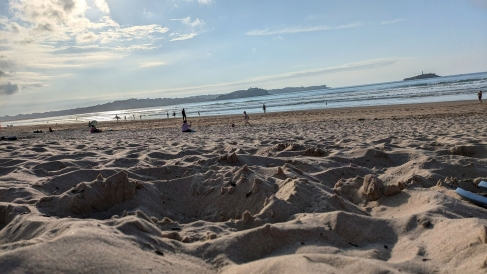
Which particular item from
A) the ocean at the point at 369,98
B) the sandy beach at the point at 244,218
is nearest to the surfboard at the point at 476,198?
the sandy beach at the point at 244,218

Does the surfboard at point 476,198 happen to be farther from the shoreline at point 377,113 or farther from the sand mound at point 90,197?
the shoreline at point 377,113

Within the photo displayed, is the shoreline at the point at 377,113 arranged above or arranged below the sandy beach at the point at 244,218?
below

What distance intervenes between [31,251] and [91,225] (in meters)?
0.45

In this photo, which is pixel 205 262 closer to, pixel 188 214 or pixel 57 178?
pixel 188 214

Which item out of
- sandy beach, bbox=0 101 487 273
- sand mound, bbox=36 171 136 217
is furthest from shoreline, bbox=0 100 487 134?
sand mound, bbox=36 171 136 217

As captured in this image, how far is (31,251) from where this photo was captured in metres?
1.58

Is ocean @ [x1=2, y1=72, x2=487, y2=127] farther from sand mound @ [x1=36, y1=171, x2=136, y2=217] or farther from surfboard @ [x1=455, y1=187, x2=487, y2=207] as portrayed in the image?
sand mound @ [x1=36, y1=171, x2=136, y2=217]

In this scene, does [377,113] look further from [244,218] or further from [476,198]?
[244,218]

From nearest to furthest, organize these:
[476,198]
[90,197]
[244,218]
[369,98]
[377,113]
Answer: [244,218], [476,198], [90,197], [377,113], [369,98]

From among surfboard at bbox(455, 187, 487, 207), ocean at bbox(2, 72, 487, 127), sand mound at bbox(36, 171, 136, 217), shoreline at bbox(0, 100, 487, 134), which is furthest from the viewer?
ocean at bbox(2, 72, 487, 127)

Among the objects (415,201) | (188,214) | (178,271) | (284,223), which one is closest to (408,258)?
(284,223)

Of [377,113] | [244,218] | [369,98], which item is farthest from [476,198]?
[369,98]

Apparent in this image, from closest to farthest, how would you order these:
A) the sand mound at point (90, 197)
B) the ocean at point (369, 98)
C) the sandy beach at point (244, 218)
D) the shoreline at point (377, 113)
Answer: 1. the sandy beach at point (244, 218)
2. the sand mound at point (90, 197)
3. the shoreline at point (377, 113)
4. the ocean at point (369, 98)

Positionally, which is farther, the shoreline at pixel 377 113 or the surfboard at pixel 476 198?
the shoreline at pixel 377 113
